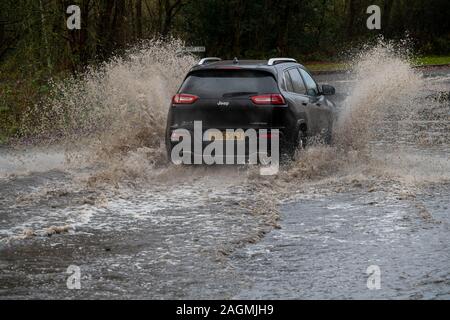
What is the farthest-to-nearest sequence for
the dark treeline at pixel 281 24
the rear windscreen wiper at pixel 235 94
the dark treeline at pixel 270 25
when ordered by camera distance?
1. the dark treeline at pixel 281 24
2. the dark treeline at pixel 270 25
3. the rear windscreen wiper at pixel 235 94

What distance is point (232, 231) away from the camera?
29.9ft

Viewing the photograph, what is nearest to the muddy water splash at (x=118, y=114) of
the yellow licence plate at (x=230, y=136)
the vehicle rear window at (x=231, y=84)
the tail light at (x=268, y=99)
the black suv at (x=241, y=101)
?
the black suv at (x=241, y=101)

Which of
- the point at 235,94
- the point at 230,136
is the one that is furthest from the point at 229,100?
the point at 230,136

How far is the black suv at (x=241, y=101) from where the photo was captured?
12.5m

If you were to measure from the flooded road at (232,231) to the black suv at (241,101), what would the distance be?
0.67m

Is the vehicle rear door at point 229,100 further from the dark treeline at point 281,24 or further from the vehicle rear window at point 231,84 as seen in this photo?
the dark treeline at point 281,24

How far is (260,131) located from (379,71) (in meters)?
7.30

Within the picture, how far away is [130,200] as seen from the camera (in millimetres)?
11016

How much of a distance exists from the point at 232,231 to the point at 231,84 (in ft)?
13.3

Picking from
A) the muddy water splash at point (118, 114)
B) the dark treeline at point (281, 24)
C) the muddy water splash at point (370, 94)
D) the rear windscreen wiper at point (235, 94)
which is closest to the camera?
the rear windscreen wiper at point (235, 94)

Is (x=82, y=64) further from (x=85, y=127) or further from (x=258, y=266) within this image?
(x=258, y=266)

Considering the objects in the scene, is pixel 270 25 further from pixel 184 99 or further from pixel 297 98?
pixel 184 99
